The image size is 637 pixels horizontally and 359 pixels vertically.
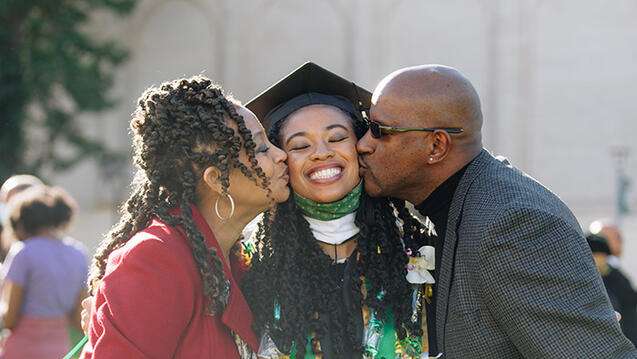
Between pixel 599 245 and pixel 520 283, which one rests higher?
pixel 520 283

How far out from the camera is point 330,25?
65.1 feet

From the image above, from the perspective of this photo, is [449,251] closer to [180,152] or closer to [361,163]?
[361,163]

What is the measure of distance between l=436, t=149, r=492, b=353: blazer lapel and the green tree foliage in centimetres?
1265

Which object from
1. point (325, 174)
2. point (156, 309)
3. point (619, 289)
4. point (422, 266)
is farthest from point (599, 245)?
point (156, 309)

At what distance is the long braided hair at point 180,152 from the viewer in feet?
8.01

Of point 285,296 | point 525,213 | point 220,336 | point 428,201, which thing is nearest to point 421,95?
point 428,201

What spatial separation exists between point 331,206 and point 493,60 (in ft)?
57.5

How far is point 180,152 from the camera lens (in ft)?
8.23

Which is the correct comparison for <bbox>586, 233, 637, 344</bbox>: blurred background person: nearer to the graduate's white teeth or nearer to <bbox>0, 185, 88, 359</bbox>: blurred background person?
the graduate's white teeth

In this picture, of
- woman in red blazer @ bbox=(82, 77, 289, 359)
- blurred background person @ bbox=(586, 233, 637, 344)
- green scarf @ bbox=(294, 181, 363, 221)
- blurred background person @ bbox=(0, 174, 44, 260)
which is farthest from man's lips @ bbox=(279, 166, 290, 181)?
blurred background person @ bbox=(586, 233, 637, 344)

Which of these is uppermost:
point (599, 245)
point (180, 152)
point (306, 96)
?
point (306, 96)

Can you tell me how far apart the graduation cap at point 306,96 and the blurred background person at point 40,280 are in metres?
2.26

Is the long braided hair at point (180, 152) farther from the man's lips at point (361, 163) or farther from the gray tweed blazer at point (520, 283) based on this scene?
the gray tweed blazer at point (520, 283)

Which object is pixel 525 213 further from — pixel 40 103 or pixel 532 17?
pixel 532 17
